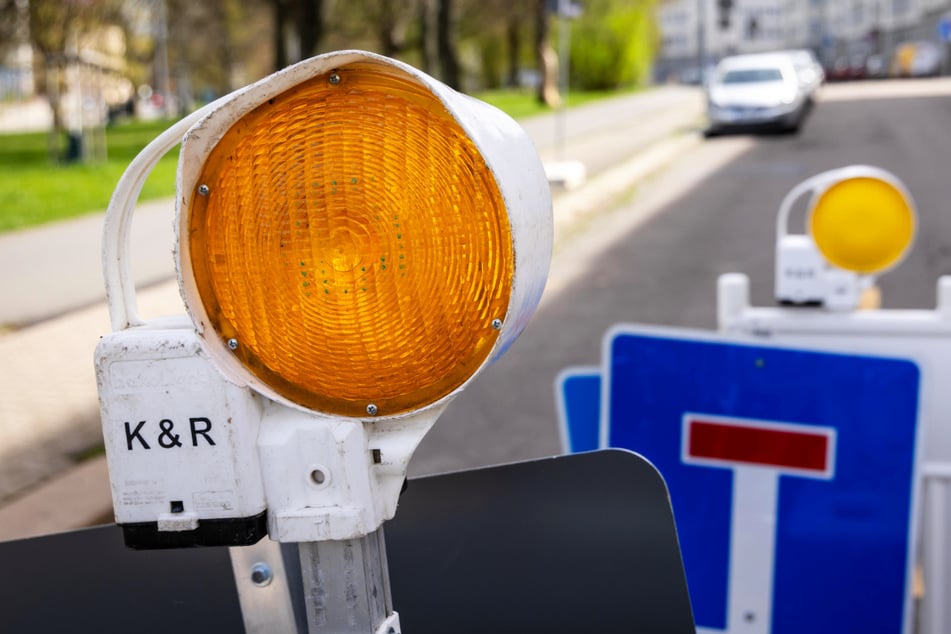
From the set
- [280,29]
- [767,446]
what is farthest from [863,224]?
[280,29]

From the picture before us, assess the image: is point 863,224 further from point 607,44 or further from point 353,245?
point 607,44

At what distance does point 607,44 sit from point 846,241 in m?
54.6

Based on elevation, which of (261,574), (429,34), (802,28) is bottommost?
(261,574)

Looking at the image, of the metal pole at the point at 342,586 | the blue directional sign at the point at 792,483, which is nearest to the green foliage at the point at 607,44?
the blue directional sign at the point at 792,483

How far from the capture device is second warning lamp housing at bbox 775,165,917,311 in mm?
2652

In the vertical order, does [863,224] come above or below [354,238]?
below

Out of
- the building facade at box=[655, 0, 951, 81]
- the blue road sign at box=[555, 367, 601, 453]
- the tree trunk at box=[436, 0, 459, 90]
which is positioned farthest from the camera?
the building facade at box=[655, 0, 951, 81]

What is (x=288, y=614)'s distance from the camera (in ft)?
3.90

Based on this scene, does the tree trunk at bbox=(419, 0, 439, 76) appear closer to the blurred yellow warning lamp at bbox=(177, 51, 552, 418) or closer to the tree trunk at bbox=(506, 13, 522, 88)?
the tree trunk at bbox=(506, 13, 522, 88)

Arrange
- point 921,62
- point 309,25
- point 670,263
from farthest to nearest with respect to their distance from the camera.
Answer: point 921,62 → point 309,25 → point 670,263

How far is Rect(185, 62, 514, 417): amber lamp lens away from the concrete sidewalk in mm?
3495

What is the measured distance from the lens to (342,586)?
1132mm

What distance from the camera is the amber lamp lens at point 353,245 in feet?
3.46

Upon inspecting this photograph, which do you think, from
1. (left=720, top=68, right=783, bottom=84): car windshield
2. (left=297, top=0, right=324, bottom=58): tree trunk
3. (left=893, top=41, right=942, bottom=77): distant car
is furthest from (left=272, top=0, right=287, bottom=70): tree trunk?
(left=893, top=41, right=942, bottom=77): distant car
